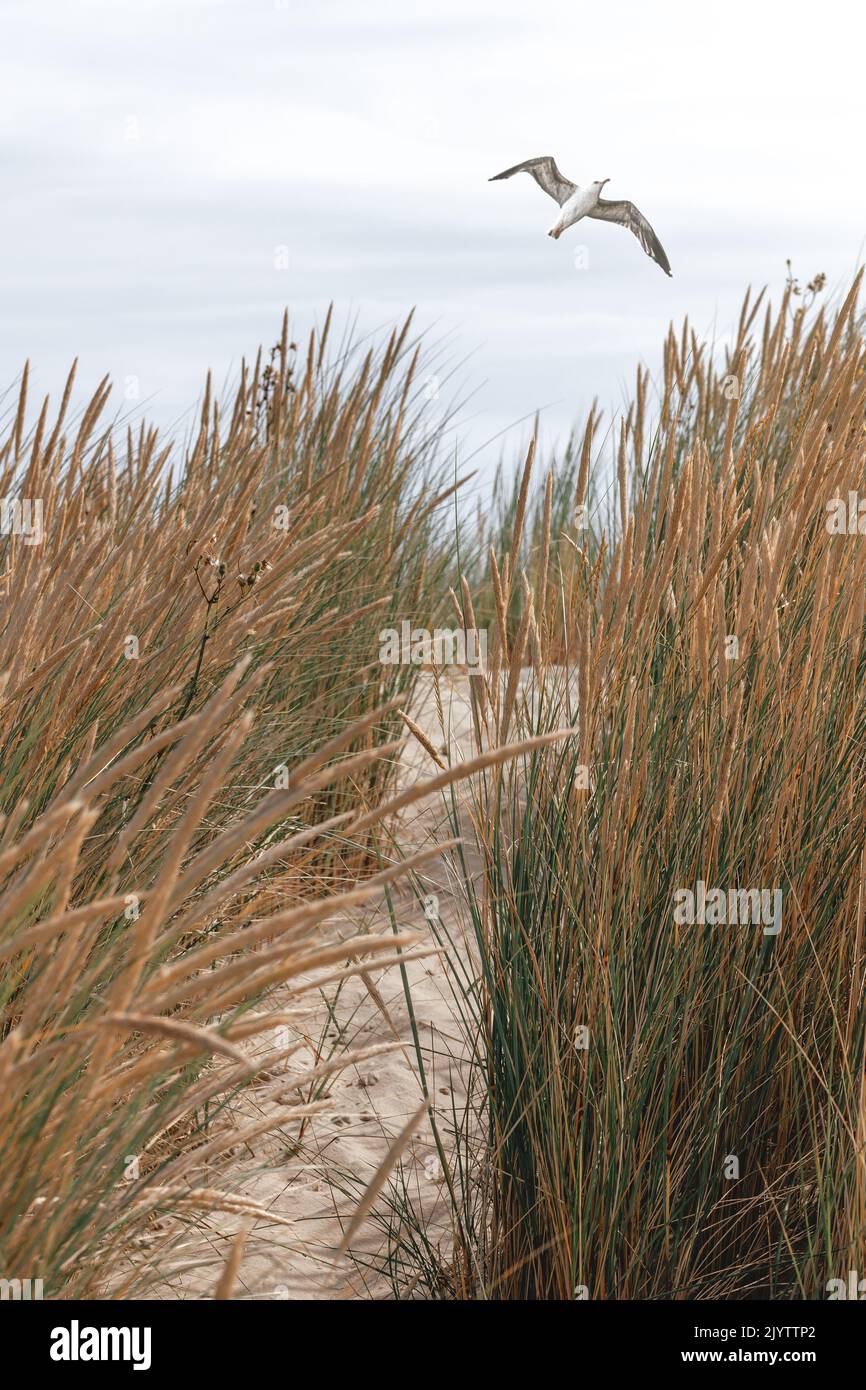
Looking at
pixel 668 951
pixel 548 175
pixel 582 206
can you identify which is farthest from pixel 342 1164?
pixel 548 175

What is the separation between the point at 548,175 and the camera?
4.34 meters

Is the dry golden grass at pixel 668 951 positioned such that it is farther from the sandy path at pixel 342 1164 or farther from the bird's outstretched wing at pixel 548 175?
the bird's outstretched wing at pixel 548 175

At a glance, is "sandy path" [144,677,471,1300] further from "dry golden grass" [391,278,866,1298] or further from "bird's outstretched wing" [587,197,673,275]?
"bird's outstretched wing" [587,197,673,275]

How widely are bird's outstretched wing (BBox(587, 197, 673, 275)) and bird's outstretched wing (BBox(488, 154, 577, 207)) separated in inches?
6.2

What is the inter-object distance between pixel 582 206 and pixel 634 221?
0.79 feet

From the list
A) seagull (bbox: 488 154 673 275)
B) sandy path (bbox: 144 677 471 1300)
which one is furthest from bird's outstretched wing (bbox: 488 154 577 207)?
sandy path (bbox: 144 677 471 1300)

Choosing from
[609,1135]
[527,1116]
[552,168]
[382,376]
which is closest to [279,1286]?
[527,1116]

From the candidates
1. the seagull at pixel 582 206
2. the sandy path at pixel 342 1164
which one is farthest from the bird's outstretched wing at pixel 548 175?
the sandy path at pixel 342 1164

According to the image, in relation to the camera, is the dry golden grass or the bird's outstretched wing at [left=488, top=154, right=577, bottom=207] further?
the bird's outstretched wing at [left=488, top=154, right=577, bottom=207]

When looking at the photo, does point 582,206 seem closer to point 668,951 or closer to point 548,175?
point 548,175

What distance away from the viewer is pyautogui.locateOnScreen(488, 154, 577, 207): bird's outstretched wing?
4207mm
